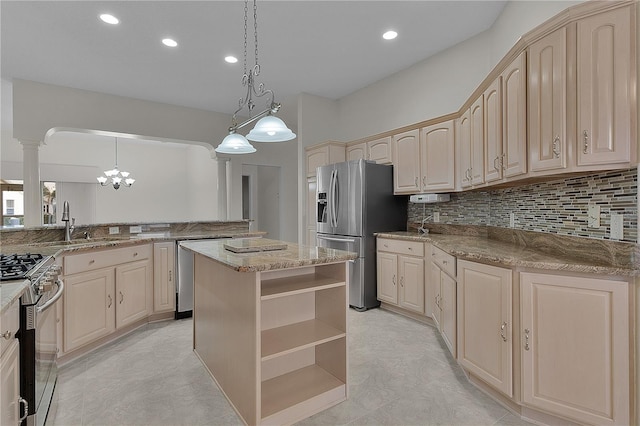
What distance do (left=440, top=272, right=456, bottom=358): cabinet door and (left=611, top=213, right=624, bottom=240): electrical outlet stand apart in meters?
0.95

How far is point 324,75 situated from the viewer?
424cm

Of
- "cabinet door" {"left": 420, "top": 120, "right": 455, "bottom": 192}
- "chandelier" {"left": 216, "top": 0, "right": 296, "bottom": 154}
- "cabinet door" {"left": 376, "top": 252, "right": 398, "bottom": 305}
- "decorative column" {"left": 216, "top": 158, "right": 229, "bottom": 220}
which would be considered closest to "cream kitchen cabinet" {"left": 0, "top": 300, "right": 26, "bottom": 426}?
"chandelier" {"left": 216, "top": 0, "right": 296, "bottom": 154}

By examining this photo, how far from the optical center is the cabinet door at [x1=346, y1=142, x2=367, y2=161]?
168 inches

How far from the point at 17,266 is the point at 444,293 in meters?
2.77

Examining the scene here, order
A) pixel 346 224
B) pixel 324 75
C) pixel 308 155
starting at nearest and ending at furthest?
pixel 346 224
pixel 324 75
pixel 308 155

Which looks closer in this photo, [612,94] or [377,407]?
[612,94]

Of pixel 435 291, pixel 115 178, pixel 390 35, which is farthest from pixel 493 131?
pixel 115 178

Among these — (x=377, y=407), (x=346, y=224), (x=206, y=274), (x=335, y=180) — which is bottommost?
(x=377, y=407)

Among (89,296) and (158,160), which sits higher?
(158,160)

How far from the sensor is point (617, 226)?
1731 mm

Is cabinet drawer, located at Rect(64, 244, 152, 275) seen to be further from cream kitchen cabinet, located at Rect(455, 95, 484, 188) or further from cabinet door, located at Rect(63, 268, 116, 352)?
cream kitchen cabinet, located at Rect(455, 95, 484, 188)

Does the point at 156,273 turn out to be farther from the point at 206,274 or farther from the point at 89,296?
the point at 206,274

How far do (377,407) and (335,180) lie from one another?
257 cm

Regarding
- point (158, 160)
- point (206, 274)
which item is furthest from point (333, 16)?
point (158, 160)
